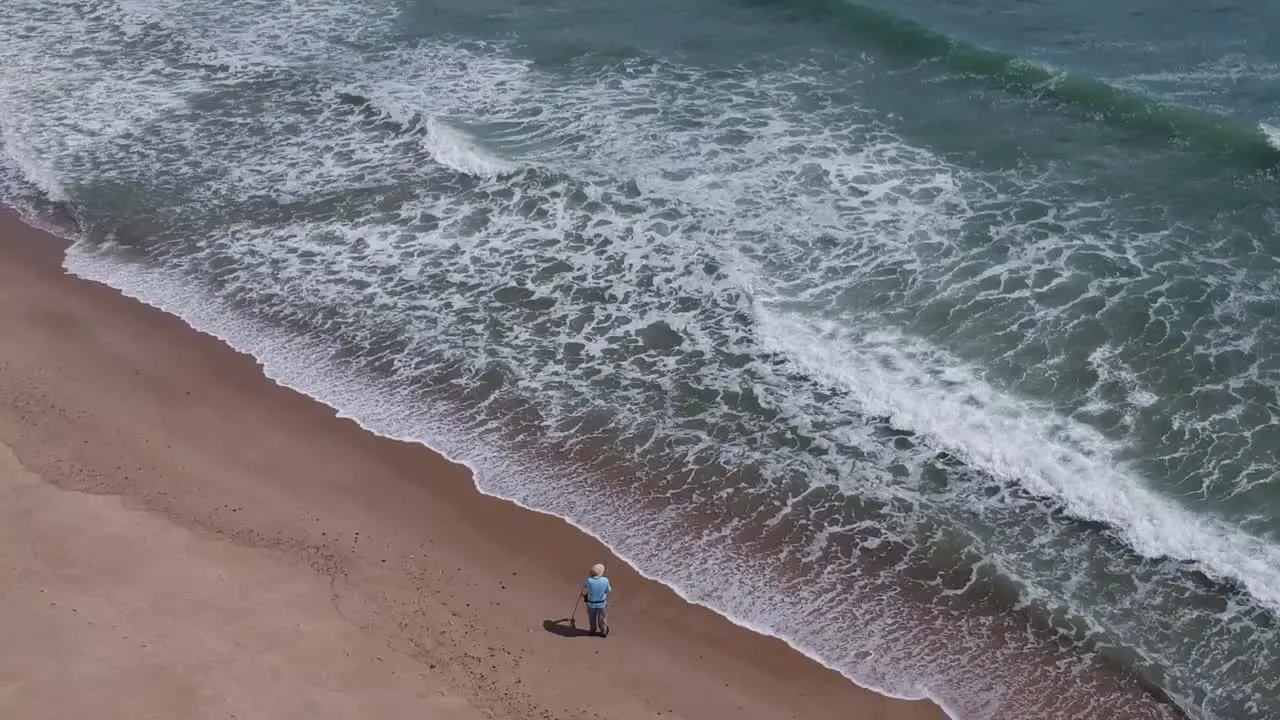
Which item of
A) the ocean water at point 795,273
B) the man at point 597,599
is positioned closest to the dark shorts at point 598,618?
the man at point 597,599

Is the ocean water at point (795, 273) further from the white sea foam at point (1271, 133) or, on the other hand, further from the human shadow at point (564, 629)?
the human shadow at point (564, 629)

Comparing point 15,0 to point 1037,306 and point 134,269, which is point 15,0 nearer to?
point 134,269

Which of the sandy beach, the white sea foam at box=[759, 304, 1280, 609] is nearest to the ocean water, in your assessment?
the white sea foam at box=[759, 304, 1280, 609]

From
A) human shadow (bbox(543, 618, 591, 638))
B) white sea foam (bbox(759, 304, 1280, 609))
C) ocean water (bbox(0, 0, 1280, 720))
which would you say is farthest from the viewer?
white sea foam (bbox(759, 304, 1280, 609))

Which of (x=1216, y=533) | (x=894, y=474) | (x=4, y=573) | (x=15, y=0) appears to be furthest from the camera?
(x=15, y=0)

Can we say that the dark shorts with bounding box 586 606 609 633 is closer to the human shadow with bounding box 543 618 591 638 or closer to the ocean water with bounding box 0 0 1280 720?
the human shadow with bounding box 543 618 591 638

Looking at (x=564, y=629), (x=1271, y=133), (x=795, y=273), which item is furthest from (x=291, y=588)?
(x=1271, y=133)

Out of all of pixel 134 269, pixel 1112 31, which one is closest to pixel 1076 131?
pixel 1112 31
